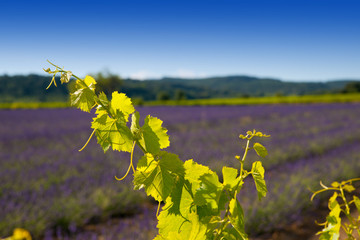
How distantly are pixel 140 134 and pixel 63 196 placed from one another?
9.47ft

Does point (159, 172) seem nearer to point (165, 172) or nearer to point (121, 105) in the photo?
point (165, 172)

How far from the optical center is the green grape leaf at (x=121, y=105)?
1.42ft

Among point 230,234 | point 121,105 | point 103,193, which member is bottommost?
point 103,193

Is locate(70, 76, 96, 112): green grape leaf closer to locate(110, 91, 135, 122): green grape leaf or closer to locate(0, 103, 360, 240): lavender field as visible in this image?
locate(110, 91, 135, 122): green grape leaf

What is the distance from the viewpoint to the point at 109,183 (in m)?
3.43

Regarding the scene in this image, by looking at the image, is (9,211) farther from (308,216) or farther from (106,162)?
(308,216)

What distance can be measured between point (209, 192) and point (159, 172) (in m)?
0.10

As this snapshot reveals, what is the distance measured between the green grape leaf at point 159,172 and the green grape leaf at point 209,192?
1.8 inches

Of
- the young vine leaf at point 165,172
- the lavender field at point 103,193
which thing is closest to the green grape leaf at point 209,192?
the young vine leaf at point 165,172

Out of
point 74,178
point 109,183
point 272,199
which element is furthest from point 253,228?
point 74,178

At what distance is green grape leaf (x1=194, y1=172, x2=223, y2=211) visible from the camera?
1.48 ft

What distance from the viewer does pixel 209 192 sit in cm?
46

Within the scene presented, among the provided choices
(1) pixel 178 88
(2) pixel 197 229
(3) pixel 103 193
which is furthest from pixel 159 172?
(1) pixel 178 88

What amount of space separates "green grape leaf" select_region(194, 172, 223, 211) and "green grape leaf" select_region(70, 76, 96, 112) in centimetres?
21
